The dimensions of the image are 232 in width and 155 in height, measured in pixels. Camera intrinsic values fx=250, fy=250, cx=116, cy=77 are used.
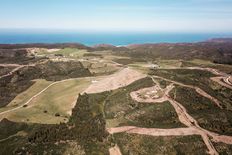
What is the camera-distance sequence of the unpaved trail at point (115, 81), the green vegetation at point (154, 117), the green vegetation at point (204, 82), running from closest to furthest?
the green vegetation at point (154, 117), the green vegetation at point (204, 82), the unpaved trail at point (115, 81)

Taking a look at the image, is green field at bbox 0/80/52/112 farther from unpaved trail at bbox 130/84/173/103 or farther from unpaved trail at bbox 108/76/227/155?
unpaved trail at bbox 108/76/227/155

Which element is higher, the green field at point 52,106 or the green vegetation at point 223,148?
the green field at point 52,106

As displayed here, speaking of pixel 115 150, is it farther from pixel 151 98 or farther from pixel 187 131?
pixel 151 98

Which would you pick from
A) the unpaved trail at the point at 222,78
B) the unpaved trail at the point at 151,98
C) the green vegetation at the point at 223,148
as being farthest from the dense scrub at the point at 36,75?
the green vegetation at the point at 223,148

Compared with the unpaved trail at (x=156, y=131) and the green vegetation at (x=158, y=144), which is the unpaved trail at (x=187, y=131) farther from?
the green vegetation at (x=158, y=144)

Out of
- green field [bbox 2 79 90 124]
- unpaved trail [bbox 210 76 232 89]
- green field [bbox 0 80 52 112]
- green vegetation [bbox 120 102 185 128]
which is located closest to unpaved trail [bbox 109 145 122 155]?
green vegetation [bbox 120 102 185 128]
